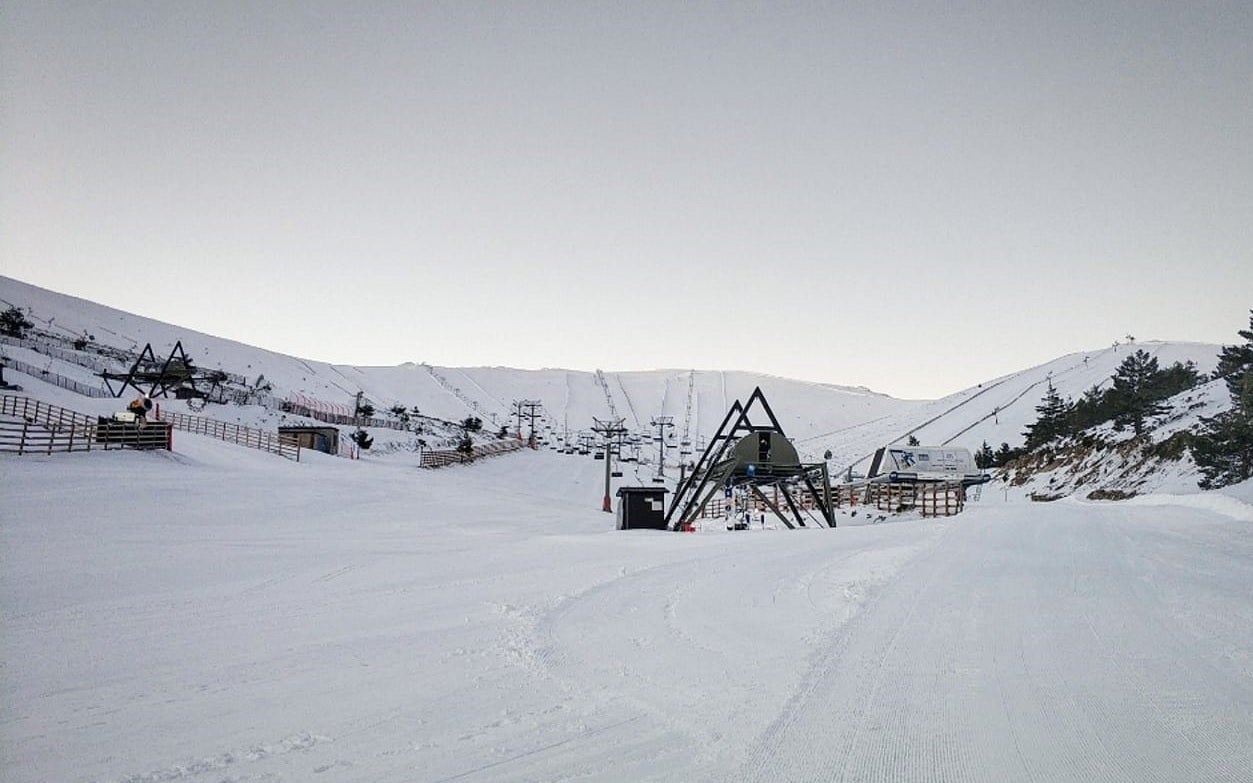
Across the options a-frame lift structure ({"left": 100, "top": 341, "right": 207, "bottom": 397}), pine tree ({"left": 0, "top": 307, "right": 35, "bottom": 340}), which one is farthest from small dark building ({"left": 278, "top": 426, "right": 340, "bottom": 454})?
pine tree ({"left": 0, "top": 307, "right": 35, "bottom": 340})

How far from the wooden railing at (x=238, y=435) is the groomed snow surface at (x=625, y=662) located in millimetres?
33862

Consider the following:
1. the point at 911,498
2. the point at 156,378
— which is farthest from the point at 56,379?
the point at 911,498

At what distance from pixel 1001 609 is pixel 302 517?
2155 cm

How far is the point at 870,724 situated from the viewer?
514 centimetres

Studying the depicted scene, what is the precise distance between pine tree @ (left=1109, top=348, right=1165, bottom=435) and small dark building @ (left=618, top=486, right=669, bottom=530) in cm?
5032

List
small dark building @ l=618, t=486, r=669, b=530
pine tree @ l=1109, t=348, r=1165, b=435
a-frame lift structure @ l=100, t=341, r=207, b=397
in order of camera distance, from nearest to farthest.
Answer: small dark building @ l=618, t=486, r=669, b=530 < pine tree @ l=1109, t=348, r=1165, b=435 < a-frame lift structure @ l=100, t=341, r=207, b=397

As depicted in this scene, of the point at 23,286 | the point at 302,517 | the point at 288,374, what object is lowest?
the point at 302,517

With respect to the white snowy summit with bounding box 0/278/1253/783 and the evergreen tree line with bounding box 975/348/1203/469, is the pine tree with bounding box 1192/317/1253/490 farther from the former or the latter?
the white snowy summit with bounding box 0/278/1253/783

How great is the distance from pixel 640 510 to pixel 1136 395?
5527 centimetres

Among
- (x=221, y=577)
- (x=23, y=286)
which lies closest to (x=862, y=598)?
(x=221, y=577)

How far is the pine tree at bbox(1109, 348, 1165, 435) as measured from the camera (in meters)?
61.4

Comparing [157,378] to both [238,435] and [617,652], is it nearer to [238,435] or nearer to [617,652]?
[238,435]

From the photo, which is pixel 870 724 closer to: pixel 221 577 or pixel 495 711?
pixel 495 711

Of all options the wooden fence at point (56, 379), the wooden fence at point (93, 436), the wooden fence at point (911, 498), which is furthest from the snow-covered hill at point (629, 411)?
the wooden fence at point (911, 498)
